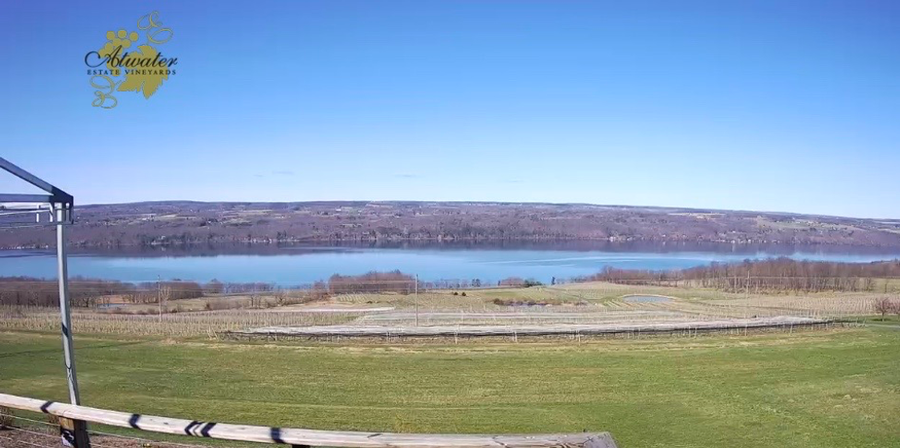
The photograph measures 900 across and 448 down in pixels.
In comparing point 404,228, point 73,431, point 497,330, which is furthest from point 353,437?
point 404,228

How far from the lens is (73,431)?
3.42 metres

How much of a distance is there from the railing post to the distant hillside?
296ft

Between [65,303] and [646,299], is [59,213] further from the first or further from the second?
[646,299]

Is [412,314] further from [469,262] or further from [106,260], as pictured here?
[106,260]

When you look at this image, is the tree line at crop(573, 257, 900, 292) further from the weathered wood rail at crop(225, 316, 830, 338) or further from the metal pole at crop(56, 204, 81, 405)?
the metal pole at crop(56, 204, 81, 405)

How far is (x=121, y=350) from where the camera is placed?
19.1 metres

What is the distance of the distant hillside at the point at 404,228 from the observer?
9714 cm

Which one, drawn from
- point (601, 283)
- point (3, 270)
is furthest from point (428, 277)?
point (3, 270)

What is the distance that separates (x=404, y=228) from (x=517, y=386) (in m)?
110

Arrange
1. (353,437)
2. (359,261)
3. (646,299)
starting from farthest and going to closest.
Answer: (359,261) → (646,299) → (353,437)

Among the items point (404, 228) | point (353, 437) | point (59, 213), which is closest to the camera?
point (353, 437)

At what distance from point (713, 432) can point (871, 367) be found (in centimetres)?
826

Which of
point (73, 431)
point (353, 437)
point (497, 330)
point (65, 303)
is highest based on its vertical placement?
point (65, 303)

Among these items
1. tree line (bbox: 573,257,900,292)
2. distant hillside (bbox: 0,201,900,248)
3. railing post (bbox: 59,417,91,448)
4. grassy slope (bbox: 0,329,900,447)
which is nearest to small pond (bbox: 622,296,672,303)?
tree line (bbox: 573,257,900,292)
